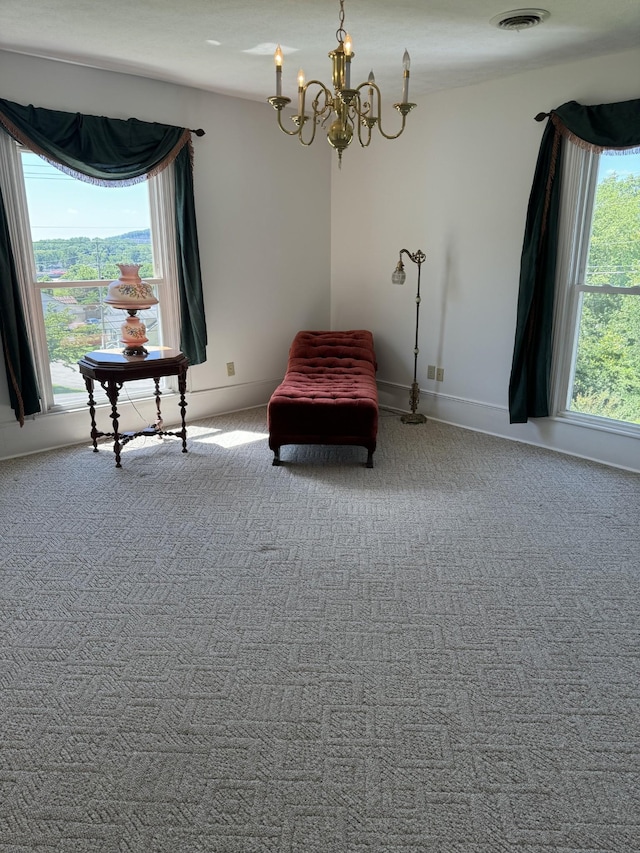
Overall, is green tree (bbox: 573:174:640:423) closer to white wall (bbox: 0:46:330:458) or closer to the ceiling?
the ceiling

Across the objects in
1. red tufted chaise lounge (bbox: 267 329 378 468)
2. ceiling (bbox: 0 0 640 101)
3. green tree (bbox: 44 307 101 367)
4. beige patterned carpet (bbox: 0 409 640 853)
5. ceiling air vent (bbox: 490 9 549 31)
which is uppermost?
ceiling (bbox: 0 0 640 101)

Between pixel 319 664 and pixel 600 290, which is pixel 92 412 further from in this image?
pixel 600 290

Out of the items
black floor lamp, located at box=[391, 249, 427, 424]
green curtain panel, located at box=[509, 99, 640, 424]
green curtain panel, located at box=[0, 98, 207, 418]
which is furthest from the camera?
black floor lamp, located at box=[391, 249, 427, 424]

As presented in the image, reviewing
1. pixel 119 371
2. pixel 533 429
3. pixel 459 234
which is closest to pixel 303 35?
pixel 459 234

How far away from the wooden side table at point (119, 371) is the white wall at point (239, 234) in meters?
0.49

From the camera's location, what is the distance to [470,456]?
425 cm

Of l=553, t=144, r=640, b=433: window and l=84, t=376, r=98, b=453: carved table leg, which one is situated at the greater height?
l=553, t=144, r=640, b=433: window

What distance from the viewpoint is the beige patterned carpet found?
160cm

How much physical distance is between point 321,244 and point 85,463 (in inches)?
116

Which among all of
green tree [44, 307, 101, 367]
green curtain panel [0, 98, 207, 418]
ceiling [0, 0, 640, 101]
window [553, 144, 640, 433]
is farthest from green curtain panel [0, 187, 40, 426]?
window [553, 144, 640, 433]

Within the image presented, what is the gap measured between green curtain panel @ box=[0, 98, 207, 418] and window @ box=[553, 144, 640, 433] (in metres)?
2.69

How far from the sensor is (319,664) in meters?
2.18

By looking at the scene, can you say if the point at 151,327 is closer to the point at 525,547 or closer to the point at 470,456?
the point at 470,456

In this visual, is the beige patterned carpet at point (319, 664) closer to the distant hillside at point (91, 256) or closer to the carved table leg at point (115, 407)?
the carved table leg at point (115, 407)
